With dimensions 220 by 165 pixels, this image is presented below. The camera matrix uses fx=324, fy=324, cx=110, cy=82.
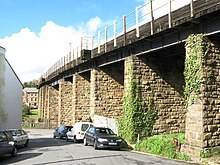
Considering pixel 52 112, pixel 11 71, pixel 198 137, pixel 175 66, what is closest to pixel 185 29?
pixel 198 137

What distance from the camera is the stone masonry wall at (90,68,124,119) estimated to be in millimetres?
28578

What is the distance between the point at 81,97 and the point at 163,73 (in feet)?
46.0

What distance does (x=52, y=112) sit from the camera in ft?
178

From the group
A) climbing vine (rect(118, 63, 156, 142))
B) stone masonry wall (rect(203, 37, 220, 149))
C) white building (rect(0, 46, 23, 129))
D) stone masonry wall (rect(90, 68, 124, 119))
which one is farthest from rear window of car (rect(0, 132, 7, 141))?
white building (rect(0, 46, 23, 129))

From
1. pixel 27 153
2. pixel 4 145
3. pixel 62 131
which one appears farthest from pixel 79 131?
pixel 4 145

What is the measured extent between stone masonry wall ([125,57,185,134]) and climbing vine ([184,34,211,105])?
6.10 m

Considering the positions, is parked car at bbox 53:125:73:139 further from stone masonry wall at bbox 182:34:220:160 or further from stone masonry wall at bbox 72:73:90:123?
stone masonry wall at bbox 182:34:220:160

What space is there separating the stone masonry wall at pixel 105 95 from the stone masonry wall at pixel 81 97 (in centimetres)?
547

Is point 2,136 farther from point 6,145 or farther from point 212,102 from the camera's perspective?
point 212,102

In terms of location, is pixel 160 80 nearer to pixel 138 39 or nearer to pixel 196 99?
pixel 138 39

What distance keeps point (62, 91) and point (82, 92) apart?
7475mm

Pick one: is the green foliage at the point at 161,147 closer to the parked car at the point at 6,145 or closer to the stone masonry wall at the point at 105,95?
the parked car at the point at 6,145

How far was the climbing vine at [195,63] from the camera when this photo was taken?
49.4 ft

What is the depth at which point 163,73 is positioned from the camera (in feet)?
73.7
